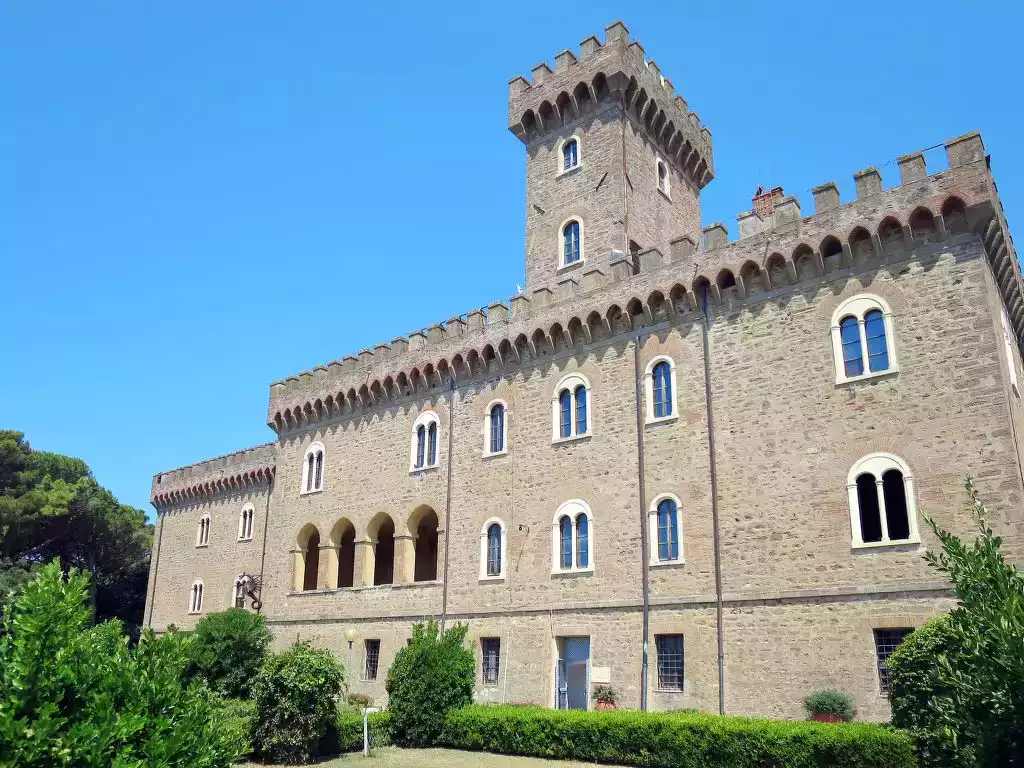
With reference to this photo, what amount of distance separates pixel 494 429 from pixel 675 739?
12.8 m

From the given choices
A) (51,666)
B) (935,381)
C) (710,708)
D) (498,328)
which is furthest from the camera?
(498,328)

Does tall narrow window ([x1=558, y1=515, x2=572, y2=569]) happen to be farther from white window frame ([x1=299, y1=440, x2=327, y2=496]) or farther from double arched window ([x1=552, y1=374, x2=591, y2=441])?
white window frame ([x1=299, y1=440, x2=327, y2=496])

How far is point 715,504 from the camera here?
2230cm

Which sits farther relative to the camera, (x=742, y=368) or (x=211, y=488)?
(x=211, y=488)

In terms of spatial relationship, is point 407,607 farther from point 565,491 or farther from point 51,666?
point 51,666

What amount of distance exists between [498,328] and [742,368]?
→ 29.5ft

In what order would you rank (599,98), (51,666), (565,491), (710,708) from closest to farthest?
(51,666) < (710,708) < (565,491) < (599,98)

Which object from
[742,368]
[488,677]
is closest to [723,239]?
[742,368]

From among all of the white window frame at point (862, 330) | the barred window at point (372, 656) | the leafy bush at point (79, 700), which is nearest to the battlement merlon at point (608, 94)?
the white window frame at point (862, 330)

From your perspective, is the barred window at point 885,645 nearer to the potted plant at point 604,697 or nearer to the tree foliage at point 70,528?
the potted plant at point 604,697

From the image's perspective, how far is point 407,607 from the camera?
29.6 meters

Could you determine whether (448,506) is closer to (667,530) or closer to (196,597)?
(667,530)

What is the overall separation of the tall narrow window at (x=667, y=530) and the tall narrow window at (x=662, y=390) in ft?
8.17

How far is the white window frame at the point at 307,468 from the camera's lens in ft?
113
